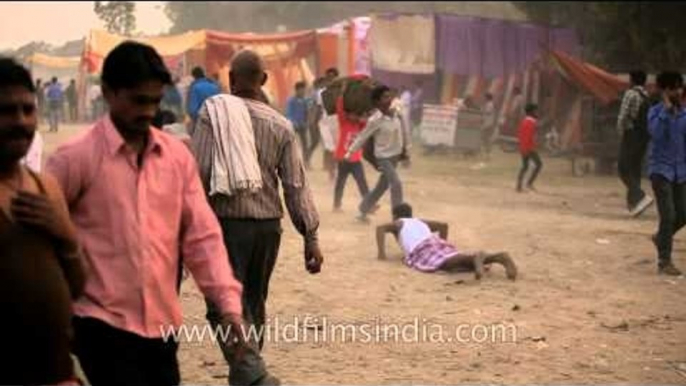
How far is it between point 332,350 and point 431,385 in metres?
0.88

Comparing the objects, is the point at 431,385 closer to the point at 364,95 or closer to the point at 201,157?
the point at 201,157

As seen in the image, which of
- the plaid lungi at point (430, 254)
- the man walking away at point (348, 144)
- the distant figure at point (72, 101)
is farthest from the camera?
the distant figure at point (72, 101)

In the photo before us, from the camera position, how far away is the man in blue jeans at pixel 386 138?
10.7 metres

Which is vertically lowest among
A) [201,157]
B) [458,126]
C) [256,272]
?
[458,126]

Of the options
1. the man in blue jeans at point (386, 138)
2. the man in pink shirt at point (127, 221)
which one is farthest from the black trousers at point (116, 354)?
the man in blue jeans at point (386, 138)

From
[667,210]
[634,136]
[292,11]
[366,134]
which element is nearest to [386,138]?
[366,134]

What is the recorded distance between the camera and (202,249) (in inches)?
118

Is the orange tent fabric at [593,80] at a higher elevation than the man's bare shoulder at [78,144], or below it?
below

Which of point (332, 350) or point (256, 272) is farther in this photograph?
point (332, 350)

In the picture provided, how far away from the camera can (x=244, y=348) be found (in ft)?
10.0

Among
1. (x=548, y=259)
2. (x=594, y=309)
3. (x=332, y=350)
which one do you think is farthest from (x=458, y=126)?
(x=332, y=350)

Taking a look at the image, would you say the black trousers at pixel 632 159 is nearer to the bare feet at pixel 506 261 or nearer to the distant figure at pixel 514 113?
the bare feet at pixel 506 261

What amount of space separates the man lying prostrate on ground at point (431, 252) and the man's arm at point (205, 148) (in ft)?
12.8

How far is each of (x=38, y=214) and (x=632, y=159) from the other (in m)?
11.1
